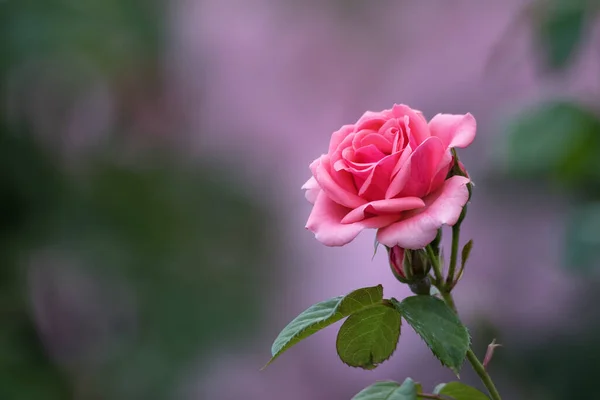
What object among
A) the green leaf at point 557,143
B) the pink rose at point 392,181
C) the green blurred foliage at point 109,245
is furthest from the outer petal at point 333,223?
the green blurred foliage at point 109,245

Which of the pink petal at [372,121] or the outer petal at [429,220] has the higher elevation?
the pink petal at [372,121]

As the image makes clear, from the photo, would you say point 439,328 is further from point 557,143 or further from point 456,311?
point 557,143

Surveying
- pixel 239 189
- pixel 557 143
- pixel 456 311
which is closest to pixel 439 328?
pixel 456 311

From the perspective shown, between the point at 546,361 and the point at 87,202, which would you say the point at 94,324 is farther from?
the point at 546,361

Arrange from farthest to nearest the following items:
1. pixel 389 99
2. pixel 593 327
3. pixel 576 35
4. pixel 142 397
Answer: pixel 389 99, pixel 142 397, pixel 593 327, pixel 576 35

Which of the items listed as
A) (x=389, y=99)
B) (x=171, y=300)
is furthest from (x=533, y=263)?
(x=171, y=300)

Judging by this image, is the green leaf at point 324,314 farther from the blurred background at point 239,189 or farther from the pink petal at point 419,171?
the blurred background at point 239,189
